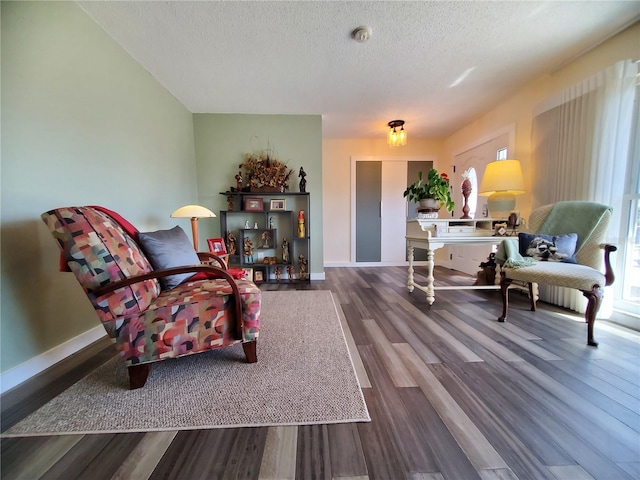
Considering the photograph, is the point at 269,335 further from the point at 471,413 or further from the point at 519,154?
the point at 519,154

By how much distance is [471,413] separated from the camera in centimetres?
100

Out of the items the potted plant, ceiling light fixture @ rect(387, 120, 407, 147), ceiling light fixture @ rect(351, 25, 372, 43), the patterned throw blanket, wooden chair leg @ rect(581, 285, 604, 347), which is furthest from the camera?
ceiling light fixture @ rect(387, 120, 407, 147)

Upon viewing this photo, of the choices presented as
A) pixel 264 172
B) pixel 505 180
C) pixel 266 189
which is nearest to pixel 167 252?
pixel 266 189

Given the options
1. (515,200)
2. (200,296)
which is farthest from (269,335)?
(515,200)

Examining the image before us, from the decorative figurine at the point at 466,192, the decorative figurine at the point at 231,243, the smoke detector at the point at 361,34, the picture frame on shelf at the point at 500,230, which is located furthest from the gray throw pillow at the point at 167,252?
the picture frame on shelf at the point at 500,230

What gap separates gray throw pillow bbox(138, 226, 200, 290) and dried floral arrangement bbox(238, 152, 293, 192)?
1.80 m

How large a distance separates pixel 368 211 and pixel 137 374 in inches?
160

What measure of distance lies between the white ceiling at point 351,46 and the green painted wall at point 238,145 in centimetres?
31

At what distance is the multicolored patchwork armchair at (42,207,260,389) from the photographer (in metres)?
1.08

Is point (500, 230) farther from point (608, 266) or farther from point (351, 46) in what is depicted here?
point (351, 46)

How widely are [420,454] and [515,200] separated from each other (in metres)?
3.20

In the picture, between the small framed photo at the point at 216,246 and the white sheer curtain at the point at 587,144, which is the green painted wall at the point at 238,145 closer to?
the small framed photo at the point at 216,246

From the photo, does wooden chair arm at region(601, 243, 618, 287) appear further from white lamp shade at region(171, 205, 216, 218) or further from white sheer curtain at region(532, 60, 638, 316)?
white lamp shade at region(171, 205, 216, 218)

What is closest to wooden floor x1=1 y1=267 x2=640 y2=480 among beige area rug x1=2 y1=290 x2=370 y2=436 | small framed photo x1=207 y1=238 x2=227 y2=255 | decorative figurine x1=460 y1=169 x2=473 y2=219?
beige area rug x1=2 y1=290 x2=370 y2=436
